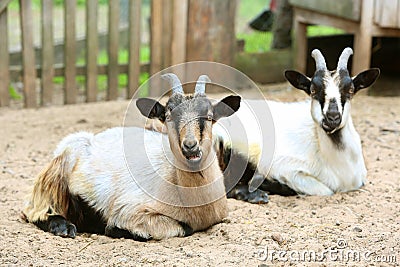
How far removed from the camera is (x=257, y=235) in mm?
5230

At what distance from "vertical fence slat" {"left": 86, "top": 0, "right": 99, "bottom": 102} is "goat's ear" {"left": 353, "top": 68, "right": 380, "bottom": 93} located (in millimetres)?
4379

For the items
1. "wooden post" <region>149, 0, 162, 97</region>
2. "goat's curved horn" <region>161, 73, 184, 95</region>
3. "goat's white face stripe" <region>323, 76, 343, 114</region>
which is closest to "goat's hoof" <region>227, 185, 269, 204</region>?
"goat's white face stripe" <region>323, 76, 343, 114</region>

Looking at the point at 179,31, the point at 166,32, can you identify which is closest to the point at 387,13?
the point at 179,31

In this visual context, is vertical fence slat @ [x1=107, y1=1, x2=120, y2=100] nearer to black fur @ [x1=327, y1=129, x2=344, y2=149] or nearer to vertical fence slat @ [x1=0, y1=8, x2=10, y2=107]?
vertical fence slat @ [x1=0, y1=8, x2=10, y2=107]

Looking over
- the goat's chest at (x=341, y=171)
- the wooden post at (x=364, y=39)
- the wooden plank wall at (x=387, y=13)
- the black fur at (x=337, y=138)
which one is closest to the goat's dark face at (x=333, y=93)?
the black fur at (x=337, y=138)

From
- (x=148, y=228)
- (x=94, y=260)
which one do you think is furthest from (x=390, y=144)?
(x=94, y=260)

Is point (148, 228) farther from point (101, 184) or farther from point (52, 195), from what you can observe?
point (52, 195)

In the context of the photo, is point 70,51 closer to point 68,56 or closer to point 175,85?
point 68,56

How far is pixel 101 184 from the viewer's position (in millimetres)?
5414

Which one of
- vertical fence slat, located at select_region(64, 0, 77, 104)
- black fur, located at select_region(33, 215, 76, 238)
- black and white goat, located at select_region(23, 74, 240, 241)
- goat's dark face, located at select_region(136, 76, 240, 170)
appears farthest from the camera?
vertical fence slat, located at select_region(64, 0, 77, 104)

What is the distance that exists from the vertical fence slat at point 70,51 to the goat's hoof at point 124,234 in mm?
4691

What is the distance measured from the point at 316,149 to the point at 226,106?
1666 millimetres

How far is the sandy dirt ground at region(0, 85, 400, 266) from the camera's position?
4.74 m

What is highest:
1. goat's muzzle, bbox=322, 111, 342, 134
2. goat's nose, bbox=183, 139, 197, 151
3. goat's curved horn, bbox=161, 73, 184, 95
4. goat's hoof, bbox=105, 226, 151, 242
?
goat's curved horn, bbox=161, 73, 184, 95
